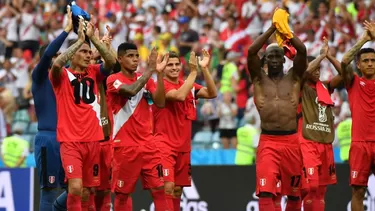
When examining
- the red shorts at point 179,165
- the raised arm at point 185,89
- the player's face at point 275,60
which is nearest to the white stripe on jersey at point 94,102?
the raised arm at point 185,89

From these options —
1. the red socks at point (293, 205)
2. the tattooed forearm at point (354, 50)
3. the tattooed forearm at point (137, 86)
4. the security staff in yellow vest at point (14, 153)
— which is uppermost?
the tattooed forearm at point (354, 50)

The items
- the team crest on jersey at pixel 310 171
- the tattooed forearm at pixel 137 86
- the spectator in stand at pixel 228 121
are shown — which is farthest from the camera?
the spectator in stand at pixel 228 121

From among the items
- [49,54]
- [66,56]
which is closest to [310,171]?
[66,56]

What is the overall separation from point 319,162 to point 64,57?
4639mm

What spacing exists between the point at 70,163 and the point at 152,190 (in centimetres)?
130

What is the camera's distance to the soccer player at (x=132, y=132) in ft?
49.9

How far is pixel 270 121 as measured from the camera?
14898mm

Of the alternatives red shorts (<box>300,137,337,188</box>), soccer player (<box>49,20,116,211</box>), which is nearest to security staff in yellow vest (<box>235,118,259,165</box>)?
red shorts (<box>300,137,337,188</box>)

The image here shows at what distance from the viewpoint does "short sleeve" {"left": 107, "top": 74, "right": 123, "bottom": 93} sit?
50.1 ft

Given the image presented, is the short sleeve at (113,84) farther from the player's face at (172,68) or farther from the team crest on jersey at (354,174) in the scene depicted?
the team crest on jersey at (354,174)

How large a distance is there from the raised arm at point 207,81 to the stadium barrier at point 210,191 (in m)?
2.51

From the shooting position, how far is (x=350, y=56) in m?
16.1

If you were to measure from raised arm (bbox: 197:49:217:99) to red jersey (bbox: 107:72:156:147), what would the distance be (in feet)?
3.18

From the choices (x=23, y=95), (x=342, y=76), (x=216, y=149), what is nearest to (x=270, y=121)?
(x=342, y=76)
